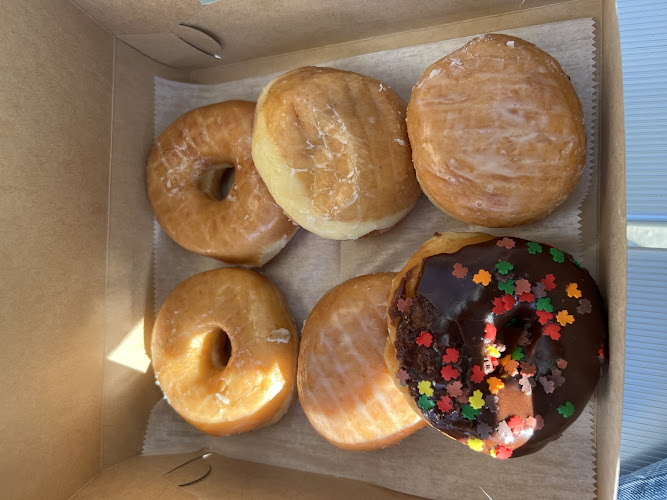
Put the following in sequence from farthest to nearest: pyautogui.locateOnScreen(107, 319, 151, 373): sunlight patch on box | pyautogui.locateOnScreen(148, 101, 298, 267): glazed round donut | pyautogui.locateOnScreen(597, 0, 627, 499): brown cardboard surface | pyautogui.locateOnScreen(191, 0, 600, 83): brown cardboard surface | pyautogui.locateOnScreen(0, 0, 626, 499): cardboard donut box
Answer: pyautogui.locateOnScreen(107, 319, 151, 373): sunlight patch on box, pyautogui.locateOnScreen(148, 101, 298, 267): glazed round donut, pyautogui.locateOnScreen(191, 0, 600, 83): brown cardboard surface, pyautogui.locateOnScreen(0, 0, 626, 499): cardboard donut box, pyautogui.locateOnScreen(597, 0, 627, 499): brown cardboard surface

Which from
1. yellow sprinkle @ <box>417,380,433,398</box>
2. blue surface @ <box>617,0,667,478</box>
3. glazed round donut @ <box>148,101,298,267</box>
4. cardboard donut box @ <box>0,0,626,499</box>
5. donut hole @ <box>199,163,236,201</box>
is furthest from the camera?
donut hole @ <box>199,163,236,201</box>

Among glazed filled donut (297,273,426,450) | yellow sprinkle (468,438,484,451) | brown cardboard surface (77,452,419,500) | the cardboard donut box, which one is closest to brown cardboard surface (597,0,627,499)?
the cardboard donut box

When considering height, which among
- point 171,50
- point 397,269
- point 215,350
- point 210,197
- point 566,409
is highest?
point 171,50

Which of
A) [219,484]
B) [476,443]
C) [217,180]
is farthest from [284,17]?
[219,484]

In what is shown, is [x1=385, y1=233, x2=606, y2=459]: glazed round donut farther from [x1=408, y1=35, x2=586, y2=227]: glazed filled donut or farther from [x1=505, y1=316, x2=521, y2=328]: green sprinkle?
[x1=408, y1=35, x2=586, y2=227]: glazed filled donut

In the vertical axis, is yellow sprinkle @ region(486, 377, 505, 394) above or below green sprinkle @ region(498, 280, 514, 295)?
below

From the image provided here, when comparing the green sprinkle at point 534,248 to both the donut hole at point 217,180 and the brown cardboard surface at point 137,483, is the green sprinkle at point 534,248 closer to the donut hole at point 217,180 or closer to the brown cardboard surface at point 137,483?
the donut hole at point 217,180

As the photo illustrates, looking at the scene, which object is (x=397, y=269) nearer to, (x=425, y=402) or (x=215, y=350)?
(x=425, y=402)

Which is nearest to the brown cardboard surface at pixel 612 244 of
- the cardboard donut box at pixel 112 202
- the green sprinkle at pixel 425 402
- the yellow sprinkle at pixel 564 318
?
the cardboard donut box at pixel 112 202
